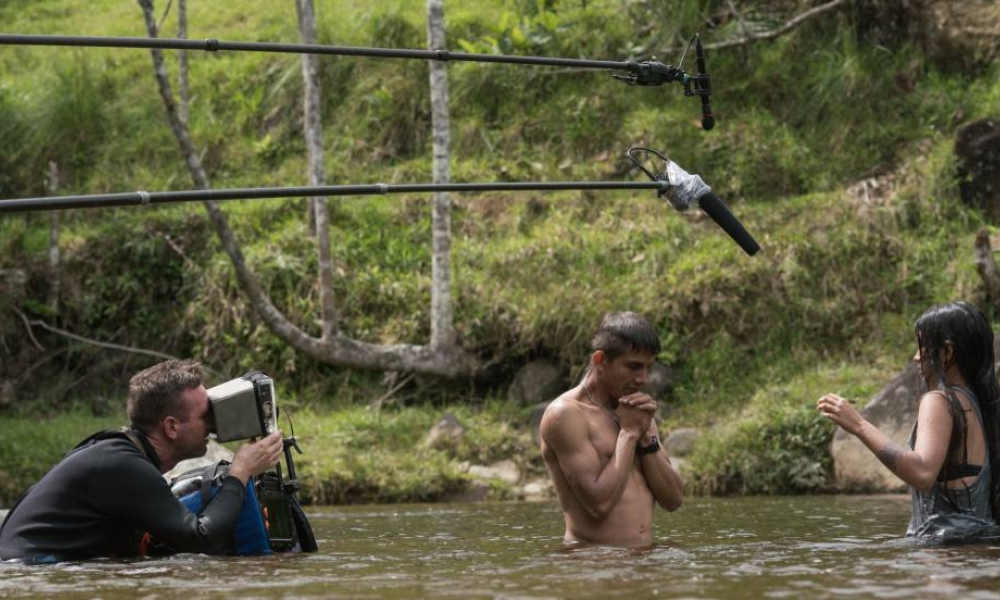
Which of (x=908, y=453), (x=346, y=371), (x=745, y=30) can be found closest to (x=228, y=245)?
(x=346, y=371)

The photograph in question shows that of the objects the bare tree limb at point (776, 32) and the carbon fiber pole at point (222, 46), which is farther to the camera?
the bare tree limb at point (776, 32)

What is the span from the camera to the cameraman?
21.1ft

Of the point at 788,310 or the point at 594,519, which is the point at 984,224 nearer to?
the point at 788,310

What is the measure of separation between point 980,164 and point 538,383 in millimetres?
4949

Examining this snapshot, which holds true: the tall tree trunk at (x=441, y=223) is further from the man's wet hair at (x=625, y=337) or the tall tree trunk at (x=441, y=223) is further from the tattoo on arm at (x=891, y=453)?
the tattoo on arm at (x=891, y=453)

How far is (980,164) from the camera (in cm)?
1456

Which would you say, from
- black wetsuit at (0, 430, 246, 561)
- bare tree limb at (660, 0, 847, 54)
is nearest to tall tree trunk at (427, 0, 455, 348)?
bare tree limb at (660, 0, 847, 54)

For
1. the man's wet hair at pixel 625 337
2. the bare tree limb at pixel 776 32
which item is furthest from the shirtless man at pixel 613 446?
the bare tree limb at pixel 776 32

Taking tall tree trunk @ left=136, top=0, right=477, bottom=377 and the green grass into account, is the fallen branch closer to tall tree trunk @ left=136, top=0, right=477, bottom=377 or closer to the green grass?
the green grass

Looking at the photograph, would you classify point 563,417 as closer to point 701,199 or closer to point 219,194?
point 701,199

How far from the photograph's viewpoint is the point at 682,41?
55.4 feet

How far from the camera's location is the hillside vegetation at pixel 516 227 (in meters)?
13.8

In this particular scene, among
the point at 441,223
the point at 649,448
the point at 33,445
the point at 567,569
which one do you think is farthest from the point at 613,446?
the point at 33,445

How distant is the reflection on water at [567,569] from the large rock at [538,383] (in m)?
5.06
